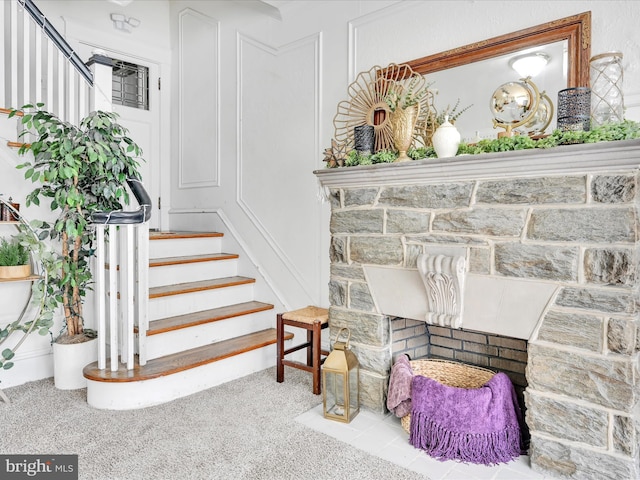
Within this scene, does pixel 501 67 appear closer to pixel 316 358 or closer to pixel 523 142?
pixel 523 142

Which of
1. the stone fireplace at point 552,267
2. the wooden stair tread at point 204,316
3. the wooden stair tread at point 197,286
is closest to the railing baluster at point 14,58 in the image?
the wooden stair tread at point 197,286

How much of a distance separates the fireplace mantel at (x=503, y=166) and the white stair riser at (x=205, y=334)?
140 cm

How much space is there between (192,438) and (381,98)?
204 centimetres

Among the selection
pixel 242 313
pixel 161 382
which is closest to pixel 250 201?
pixel 242 313

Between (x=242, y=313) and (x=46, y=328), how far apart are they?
3.94 ft

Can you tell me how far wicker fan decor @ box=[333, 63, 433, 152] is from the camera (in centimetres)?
235

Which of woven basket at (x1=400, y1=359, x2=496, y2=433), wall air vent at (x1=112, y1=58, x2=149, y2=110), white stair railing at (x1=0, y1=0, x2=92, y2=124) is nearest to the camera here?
woven basket at (x1=400, y1=359, x2=496, y2=433)

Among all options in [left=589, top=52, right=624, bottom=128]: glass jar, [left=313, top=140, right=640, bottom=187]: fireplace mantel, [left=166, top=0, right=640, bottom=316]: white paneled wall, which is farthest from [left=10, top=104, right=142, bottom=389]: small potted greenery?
[left=589, top=52, right=624, bottom=128]: glass jar

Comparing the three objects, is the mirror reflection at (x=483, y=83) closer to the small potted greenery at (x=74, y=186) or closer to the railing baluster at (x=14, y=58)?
the small potted greenery at (x=74, y=186)

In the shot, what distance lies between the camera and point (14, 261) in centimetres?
258

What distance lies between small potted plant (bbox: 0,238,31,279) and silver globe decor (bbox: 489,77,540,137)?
2.69 m

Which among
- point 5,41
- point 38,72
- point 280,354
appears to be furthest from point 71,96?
point 280,354

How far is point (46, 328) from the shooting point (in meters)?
2.52

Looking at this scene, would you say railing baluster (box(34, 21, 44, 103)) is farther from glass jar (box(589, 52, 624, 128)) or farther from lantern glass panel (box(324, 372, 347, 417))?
glass jar (box(589, 52, 624, 128))
